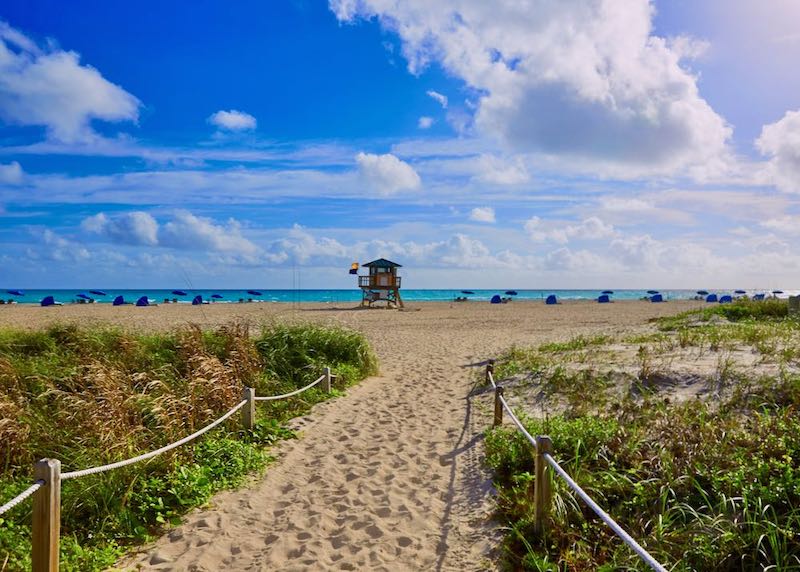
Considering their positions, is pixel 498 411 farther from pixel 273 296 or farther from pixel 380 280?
pixel 273 296

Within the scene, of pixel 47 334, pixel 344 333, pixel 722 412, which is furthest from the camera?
pixel 344 333

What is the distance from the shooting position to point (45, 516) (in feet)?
11.6

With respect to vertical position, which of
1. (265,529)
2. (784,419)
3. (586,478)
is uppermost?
(784,419)

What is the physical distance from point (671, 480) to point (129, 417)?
20.3 feet

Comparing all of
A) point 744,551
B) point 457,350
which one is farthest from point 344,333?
point 744,551

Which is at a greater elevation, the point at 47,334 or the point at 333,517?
the point at 47,334

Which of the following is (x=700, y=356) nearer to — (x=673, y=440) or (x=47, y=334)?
(x=673, y=440)

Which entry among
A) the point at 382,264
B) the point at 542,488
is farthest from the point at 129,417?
the point at 382,264

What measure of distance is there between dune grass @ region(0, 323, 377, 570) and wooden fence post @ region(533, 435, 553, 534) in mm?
3429

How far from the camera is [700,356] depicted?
1048 cm

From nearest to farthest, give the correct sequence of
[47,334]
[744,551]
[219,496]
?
[744,551] → [219,496] → [47,334]

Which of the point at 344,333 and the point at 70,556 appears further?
the point at 344,333

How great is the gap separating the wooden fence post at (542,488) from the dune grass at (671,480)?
11 centimetres

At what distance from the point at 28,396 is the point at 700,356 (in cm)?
1172
